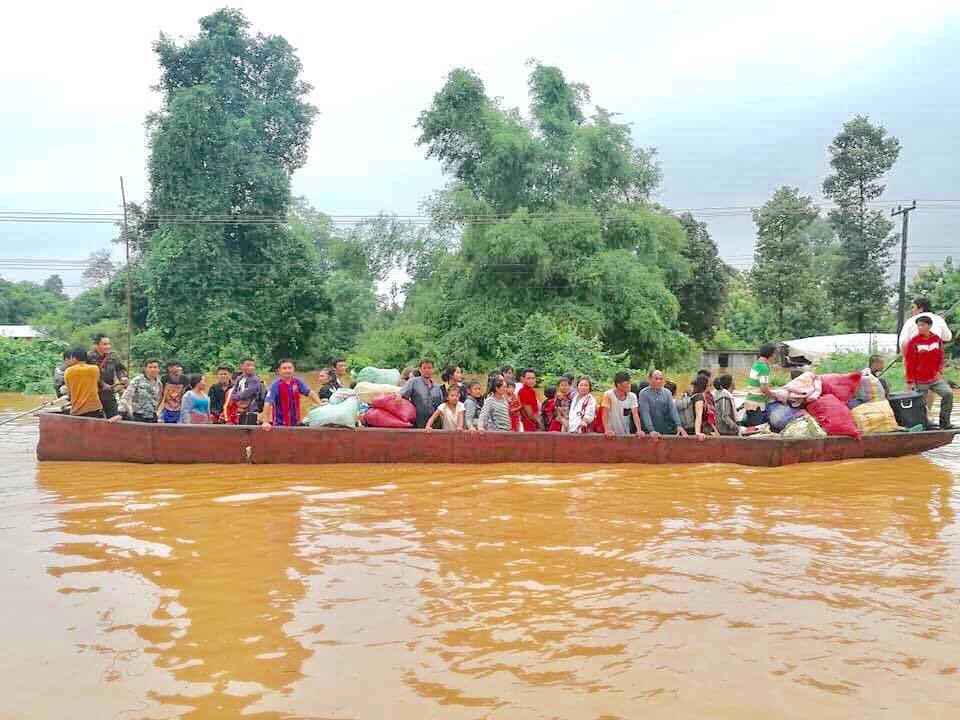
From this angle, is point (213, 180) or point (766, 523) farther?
point (213, 180)

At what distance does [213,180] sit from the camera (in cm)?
2781

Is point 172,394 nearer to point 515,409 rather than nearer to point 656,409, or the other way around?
point 515,409

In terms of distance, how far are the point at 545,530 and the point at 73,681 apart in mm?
3261

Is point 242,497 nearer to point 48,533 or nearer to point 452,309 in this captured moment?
point 48,533

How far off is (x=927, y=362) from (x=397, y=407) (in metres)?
6.47

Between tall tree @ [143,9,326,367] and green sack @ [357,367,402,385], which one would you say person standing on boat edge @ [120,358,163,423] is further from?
tall tree @ [143,9,326,367]

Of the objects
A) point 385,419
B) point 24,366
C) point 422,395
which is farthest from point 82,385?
point 24,366

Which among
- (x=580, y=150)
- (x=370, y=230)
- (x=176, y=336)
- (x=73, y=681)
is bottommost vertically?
(x=73, y=681)

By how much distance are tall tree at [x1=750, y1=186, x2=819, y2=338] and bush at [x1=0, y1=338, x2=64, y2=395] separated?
2855 centimetres

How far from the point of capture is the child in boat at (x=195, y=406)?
30.1 feet

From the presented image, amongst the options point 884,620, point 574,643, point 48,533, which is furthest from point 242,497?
point 884,620

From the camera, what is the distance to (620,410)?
8.80 meters

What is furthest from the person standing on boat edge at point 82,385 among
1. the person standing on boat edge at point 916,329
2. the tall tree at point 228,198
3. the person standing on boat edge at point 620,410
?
the tall tree at point 228,198

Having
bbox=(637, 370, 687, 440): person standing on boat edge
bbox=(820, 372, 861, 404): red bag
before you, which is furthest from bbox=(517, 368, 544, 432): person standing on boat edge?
bbox=(820, 372, 861, 404): red bag
